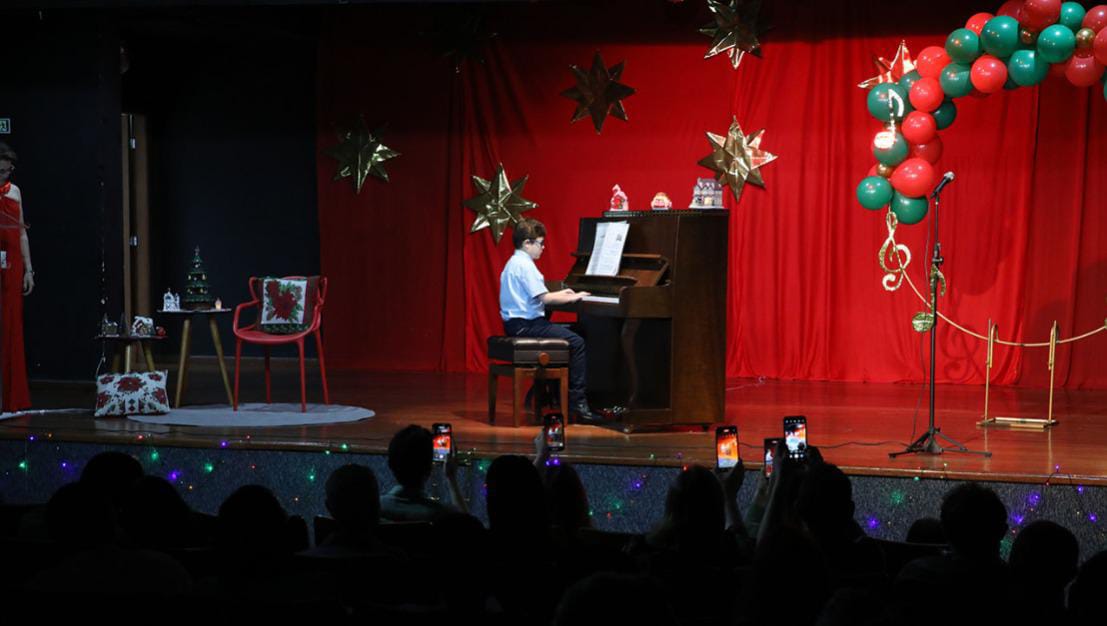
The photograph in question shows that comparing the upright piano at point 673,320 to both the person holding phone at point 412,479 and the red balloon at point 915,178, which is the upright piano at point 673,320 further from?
the person holding phone at point 412,479

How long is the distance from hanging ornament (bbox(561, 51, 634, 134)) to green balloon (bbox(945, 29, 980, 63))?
272 centimetres

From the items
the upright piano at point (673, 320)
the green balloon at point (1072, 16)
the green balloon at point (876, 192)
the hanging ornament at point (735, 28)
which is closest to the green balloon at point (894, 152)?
the green balloon at point (876, 192)

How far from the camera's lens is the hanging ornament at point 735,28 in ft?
30.3

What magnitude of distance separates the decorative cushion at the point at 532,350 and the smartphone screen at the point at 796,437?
2670 millimetres

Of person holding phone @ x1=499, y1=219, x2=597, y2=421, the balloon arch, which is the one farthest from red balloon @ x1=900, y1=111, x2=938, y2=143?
person holding phone @ x1=499, y1=219, x2=597, y2=421

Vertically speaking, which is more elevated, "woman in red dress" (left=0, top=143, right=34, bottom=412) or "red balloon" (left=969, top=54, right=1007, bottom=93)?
"red balloon" (left=969, top=54, right=1007, bottom=93)

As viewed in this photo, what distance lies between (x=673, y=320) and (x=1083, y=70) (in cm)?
261

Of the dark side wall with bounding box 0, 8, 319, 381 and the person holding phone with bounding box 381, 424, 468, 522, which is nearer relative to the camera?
the person holding phone with bounding box 381, 424, 468, 522

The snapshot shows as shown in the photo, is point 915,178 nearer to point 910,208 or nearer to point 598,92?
point 910,208

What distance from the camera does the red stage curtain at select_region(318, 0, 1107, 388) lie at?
29.0ft

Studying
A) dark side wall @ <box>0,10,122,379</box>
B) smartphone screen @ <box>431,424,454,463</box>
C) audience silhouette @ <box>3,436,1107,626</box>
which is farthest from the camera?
dark side wall @ <box>0,10,122,379</box>

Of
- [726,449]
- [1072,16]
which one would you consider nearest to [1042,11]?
[1072,16]

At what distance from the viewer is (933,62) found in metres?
7.72

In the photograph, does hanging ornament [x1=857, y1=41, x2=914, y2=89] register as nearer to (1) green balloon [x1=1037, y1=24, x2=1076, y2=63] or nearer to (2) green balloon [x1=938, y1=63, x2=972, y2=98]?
(2) green balloon [x1=938, y1=63, x2=972, y2=98]
